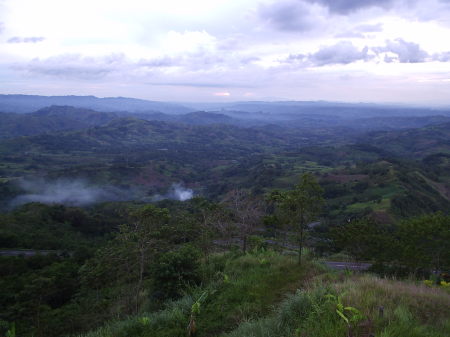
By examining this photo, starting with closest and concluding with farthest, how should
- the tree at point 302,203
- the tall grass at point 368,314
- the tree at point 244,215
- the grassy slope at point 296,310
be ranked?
the tall grass at point 368,314
the grassy slope at point 296,310
the tree at point 302,203
the tree at point 244,215

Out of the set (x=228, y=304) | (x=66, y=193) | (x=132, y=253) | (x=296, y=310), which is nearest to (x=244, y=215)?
(x=132, y=253)

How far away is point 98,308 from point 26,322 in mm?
3417

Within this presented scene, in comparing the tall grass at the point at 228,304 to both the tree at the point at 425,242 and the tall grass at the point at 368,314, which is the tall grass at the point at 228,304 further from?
the tree at the point at 425,242

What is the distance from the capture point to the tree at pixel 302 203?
480 inches

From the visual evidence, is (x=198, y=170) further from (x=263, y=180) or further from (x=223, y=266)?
(x=223, y=266)

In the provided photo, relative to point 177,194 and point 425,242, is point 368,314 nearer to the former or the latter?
point 425,242

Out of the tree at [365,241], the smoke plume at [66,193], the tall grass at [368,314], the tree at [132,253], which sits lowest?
the smoke plume at [66,193]

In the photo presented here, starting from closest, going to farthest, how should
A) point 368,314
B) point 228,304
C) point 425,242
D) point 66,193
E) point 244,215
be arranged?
point 368,314
point 228,304
point 244,215
point 425,242
point 66,193

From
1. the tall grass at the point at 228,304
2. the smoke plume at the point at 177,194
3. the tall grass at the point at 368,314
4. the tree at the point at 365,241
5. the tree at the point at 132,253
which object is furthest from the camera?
the smoke plume at the point at 177,194

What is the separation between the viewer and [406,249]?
2138 cm

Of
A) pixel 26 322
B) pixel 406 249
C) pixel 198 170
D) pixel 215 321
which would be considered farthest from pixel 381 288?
pixel 198 170

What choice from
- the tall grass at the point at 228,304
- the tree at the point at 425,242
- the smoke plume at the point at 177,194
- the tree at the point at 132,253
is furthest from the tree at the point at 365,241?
the smoke plume at the point at 177,194

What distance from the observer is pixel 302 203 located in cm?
1233

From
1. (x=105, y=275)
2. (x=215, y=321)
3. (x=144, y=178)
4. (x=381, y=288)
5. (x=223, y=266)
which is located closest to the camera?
(x=381, y=288)
